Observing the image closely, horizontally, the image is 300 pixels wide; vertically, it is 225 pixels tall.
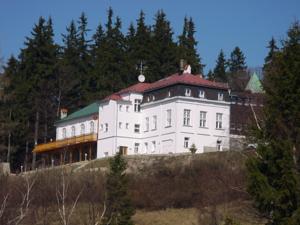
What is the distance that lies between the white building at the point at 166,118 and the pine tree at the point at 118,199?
1850cm

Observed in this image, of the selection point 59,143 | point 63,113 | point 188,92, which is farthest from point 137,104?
point 63,113

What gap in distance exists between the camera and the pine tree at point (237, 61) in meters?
97.1

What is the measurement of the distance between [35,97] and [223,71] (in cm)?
2396

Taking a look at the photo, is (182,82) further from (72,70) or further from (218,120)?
(72,70)

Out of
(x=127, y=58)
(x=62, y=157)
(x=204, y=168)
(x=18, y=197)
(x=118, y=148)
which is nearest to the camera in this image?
(x=18, y=197)

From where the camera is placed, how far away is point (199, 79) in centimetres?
6744

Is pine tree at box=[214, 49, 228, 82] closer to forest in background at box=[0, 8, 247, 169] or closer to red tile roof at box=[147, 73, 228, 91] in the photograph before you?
forest in background at box=[0, 8, 247, 169]

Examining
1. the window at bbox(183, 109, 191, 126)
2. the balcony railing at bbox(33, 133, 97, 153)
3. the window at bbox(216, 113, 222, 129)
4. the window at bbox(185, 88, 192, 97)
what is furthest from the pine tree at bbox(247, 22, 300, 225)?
the balcony railing at bbox(33, 133, 97, 153)

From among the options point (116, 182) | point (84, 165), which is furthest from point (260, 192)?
point (84, 165)

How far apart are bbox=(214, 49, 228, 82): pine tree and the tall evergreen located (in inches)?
175

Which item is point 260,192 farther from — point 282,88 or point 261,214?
point 282,88

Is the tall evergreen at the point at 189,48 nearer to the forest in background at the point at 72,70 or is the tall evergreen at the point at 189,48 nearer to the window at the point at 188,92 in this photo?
the forest in background at the point at 72,70

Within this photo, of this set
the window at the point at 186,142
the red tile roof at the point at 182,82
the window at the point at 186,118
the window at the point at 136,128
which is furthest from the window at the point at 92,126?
the window at the point at 186,142

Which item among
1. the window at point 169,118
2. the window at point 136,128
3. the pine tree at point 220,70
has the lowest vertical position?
the window at point 136,128
